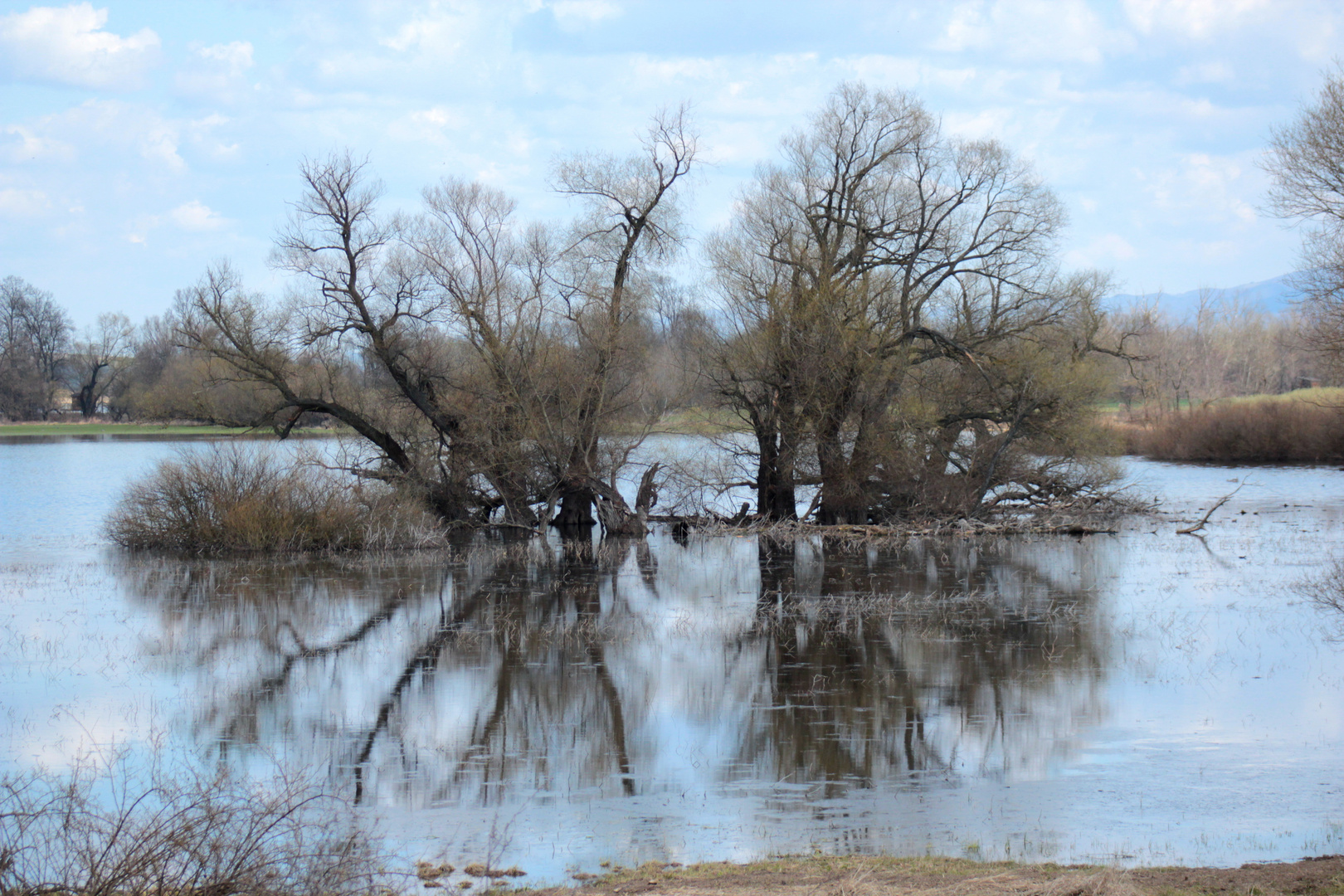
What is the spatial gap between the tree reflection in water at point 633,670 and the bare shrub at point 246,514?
7.14ft

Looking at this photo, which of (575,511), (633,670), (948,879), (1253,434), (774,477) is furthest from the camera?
(1253,434)

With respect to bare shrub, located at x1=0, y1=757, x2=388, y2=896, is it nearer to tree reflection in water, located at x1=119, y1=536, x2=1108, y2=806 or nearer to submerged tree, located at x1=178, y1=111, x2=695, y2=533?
tree reflection in water, located at x1=119, y1=536, x2=1108, y2=806

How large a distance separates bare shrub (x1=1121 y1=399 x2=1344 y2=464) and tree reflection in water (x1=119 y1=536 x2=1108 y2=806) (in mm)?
35471

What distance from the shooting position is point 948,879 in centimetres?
684

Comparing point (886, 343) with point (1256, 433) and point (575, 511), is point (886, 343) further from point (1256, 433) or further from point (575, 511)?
point (1256, 433)

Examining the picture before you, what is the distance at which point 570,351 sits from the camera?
28797mm

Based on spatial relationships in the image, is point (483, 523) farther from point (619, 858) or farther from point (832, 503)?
point (619, 858)

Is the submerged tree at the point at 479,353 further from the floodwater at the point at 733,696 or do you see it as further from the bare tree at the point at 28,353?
the bare tree at the point at 28,353

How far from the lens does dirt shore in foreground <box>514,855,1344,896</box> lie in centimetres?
644

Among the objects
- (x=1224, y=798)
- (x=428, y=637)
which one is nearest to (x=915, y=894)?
(x=1224, y=798)

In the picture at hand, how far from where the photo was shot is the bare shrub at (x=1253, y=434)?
51375mm

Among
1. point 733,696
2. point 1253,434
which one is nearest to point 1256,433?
point 1253,434

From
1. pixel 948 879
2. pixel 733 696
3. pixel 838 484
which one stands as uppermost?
pixel 838 484

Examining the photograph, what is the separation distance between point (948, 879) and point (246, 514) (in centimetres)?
2303
